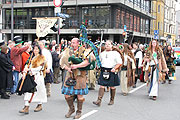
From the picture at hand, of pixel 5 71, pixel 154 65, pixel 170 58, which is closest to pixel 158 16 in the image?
pixel 170 58

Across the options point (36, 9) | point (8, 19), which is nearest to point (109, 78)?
point (36, 9)

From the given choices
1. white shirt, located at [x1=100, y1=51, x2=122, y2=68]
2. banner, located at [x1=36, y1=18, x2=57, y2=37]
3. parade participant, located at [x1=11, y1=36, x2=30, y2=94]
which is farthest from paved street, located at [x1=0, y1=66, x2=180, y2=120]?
banner, located at [x1=36, y1=18, x2=57, y2=37]

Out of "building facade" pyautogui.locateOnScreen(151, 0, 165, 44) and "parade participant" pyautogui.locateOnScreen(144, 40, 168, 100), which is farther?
"building facade" pyautogui.locateOnScreen(151, 0, 165, 44)

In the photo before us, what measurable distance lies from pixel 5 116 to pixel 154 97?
473 centimetres

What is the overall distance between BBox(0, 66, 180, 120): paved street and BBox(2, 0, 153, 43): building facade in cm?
1751

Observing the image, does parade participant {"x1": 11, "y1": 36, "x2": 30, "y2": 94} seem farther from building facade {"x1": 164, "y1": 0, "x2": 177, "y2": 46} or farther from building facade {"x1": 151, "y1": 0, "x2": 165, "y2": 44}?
building facade {"x1": 164, "y1": 0, "x2": 177, "y2": 46}

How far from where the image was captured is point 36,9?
31219mm

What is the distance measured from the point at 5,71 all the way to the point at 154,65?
15.9 ft

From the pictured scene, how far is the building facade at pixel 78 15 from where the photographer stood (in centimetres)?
2819

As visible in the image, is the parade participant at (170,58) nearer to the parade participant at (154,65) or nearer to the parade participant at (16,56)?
the parade participant at (154,65)

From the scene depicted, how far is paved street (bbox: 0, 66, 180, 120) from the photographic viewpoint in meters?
6.35

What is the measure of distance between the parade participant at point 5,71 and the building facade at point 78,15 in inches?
691

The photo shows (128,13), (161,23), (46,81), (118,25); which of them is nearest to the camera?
(46,81)

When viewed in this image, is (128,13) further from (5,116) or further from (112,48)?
(5,116)
